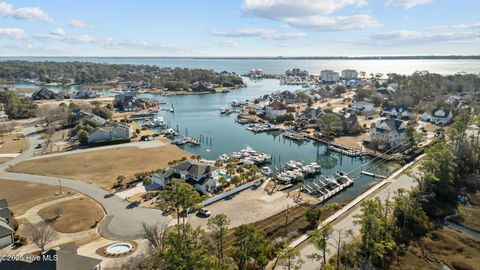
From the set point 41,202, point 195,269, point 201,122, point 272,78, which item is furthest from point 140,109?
point 272,78

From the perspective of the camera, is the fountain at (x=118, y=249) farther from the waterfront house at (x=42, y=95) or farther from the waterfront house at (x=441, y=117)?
the waterfront house at (x=42, y=95)

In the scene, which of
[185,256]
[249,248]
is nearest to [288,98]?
[249,248]

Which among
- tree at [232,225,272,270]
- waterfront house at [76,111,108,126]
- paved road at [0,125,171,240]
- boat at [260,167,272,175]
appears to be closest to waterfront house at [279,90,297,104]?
waterfront house at [76,111,108,126]

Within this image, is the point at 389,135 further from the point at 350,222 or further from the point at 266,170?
the point at 350,222

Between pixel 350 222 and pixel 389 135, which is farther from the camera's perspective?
pixel 389 135

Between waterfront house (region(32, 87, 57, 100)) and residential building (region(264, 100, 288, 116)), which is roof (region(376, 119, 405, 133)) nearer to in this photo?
residential building (region(264, 100, 288, 116))
